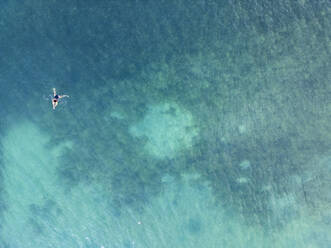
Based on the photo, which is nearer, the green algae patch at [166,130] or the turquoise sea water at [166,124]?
the turquoise sea water at [166,124]

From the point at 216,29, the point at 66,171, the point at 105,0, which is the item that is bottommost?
the point at 66,171

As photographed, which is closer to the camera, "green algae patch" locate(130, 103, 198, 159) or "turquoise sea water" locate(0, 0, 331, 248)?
"turquoise sea water" locate(0, 0, 331, 248)

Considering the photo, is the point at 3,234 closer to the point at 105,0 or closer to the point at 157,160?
the point at 157,160

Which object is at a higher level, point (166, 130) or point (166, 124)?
point (166, 124)

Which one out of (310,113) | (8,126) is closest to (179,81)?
(310,113)
